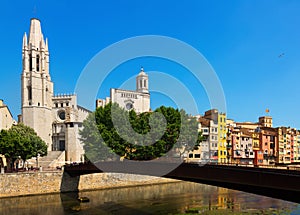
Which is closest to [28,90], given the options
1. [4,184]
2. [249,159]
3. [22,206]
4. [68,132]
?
[68,132]

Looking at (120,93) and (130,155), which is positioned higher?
(120,93)

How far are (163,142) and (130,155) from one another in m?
6.09

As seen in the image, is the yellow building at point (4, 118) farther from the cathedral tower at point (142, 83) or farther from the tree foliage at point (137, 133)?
the cathedral tower at point (142, 83)

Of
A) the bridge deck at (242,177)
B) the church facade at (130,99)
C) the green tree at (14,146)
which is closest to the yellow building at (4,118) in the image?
the green tree at (14,146)

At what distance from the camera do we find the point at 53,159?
3071 inches

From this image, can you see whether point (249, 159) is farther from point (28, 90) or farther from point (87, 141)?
point (28, 90)

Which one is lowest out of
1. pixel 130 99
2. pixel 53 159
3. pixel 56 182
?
pixel 56 182

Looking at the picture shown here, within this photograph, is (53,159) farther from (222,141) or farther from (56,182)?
(222,141)

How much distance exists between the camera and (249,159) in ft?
317

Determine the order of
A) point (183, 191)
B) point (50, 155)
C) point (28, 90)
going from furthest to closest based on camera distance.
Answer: point (28, 90) → point (50, 155) → point (183, 191)

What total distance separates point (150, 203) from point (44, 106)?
5482 cm

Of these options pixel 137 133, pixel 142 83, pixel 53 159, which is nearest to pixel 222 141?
pixel 142 83

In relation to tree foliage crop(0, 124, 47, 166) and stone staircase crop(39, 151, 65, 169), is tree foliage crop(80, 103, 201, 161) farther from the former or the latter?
stone staircase crop(39, 151, 65, 169)

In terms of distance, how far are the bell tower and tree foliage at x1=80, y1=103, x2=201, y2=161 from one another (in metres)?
30.7
